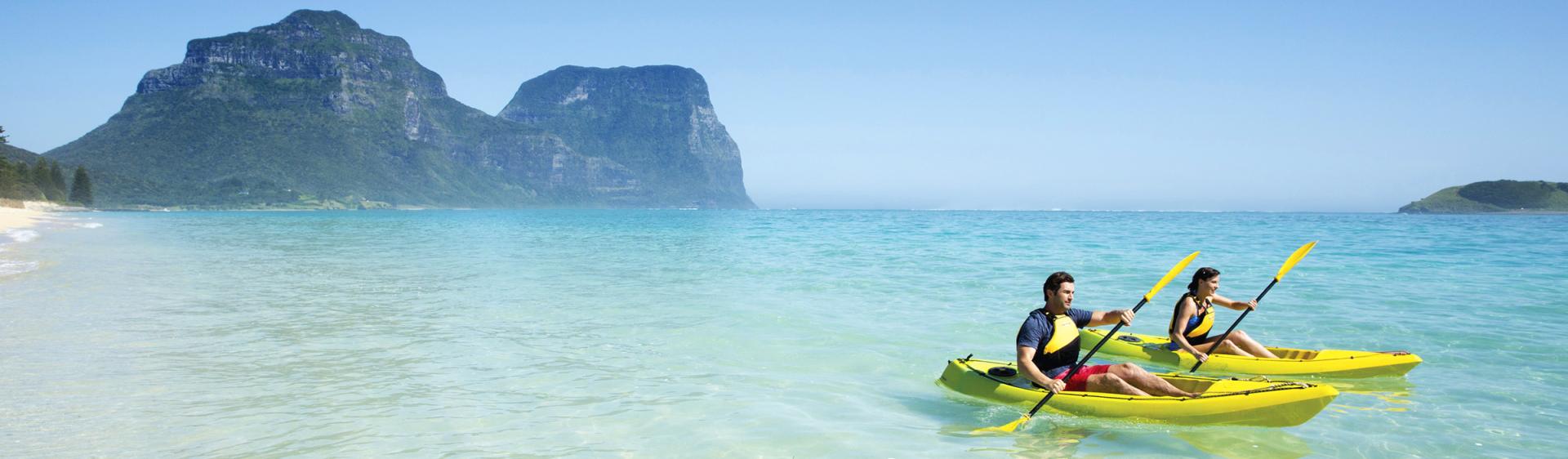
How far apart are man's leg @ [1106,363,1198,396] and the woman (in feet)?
8.34

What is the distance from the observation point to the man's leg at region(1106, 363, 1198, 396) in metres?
8.09

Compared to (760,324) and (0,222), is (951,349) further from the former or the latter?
(0,222)

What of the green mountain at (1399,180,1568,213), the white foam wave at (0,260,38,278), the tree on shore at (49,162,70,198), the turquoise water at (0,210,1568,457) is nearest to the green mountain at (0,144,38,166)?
the tree on shore at (49,162,70,198)

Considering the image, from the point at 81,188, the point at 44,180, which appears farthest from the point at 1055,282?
the point at 81,188

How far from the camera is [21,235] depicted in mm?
38844

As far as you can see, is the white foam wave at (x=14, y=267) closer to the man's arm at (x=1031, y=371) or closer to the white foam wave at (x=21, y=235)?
the white foam wave at (x=21, y=235)

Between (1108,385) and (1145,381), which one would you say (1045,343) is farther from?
(1145,381)

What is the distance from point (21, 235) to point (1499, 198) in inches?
8861

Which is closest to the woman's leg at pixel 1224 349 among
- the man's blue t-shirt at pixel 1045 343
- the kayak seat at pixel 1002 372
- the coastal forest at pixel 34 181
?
the man's blue t-shirt at pixel 1045 343

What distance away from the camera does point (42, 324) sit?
1302cm

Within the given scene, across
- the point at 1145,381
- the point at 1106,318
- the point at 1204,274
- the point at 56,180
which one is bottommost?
the point at 1145,381

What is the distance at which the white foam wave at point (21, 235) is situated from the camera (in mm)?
36000

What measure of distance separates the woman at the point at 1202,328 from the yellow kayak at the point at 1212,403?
93.4 inches

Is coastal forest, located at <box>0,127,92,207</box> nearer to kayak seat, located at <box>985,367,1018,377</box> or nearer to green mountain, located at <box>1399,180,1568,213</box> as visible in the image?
kayak seat, located at <box>985,367,1018,377</box>
